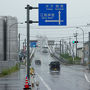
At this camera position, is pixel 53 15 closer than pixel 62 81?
Yes

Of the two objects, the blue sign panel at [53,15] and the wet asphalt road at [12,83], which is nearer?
the blue sign panel at [53,15]

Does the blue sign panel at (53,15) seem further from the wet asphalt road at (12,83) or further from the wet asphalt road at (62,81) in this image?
the wet asphalt road at (12,83)

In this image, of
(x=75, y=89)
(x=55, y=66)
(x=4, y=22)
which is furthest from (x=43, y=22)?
(x=4, y=22)

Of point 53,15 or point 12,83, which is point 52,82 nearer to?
point 12,83

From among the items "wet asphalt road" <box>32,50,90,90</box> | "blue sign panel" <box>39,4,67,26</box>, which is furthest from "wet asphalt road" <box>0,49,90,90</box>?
"blue sign panel" <box>39,4,67,26</box>

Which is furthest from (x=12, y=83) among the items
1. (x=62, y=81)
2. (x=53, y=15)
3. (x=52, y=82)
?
(x=53, y=15)

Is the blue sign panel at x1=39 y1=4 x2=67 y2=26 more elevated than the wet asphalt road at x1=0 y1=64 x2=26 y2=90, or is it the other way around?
the blue sign panel at x1=39 y1=4 x2=67 y2=26

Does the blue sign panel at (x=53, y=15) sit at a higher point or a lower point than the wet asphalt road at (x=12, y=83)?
higher

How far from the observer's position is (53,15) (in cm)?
2055

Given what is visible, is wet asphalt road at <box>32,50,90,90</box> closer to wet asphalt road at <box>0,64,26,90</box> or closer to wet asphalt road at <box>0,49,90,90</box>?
wet asphalt road at <box>0,49,90,90</box>

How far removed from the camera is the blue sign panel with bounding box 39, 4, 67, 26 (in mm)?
20361

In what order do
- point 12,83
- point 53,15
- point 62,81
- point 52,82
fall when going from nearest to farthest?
point 53,15, point 12,83, point 52,82, point 62,81

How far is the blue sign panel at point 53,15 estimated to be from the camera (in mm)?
20361

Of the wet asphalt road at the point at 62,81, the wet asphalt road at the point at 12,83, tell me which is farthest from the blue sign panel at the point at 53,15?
the wet asphalt road at the point at 12,83
